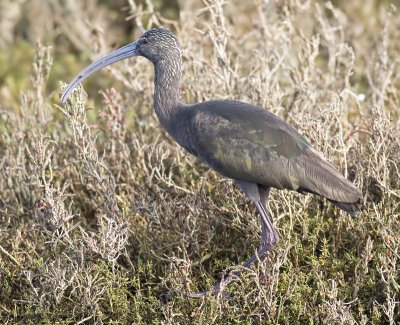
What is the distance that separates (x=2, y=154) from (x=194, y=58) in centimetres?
165

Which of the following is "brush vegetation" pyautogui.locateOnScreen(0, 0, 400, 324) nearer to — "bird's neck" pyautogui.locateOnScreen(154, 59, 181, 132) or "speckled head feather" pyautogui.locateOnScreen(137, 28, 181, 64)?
"bird's neck" pyautogui.locateOnScreen(154, 59, 181, 132)

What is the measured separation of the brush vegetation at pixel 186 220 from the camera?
4551mm

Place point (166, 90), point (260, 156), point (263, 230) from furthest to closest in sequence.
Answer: point (166, 90) → point (263, 230) → point (260, 156)

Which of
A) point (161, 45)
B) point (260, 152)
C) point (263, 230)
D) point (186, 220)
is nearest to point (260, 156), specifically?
point (260, 152)

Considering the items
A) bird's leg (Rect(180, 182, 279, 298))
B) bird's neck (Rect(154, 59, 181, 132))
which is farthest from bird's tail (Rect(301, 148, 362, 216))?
A: bird's neck (Rect(154, 59, 181, 132))

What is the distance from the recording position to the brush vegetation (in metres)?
4.55

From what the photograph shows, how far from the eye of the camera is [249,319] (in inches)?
173

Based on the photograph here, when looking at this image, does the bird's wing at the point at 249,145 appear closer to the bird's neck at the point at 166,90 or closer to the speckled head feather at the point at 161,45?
the bird's neck at the point at 166,90

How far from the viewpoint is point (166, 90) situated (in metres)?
5.30

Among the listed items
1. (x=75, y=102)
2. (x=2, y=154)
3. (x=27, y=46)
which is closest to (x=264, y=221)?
(x=75, y=102)

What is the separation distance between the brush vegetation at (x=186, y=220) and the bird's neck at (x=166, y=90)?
250 millimetres

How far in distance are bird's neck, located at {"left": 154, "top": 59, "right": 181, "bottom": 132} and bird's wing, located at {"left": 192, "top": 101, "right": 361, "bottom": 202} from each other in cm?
33

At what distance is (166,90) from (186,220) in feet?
2.87

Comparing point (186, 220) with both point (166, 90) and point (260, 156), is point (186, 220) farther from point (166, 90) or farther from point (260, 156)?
point (166, 90)
